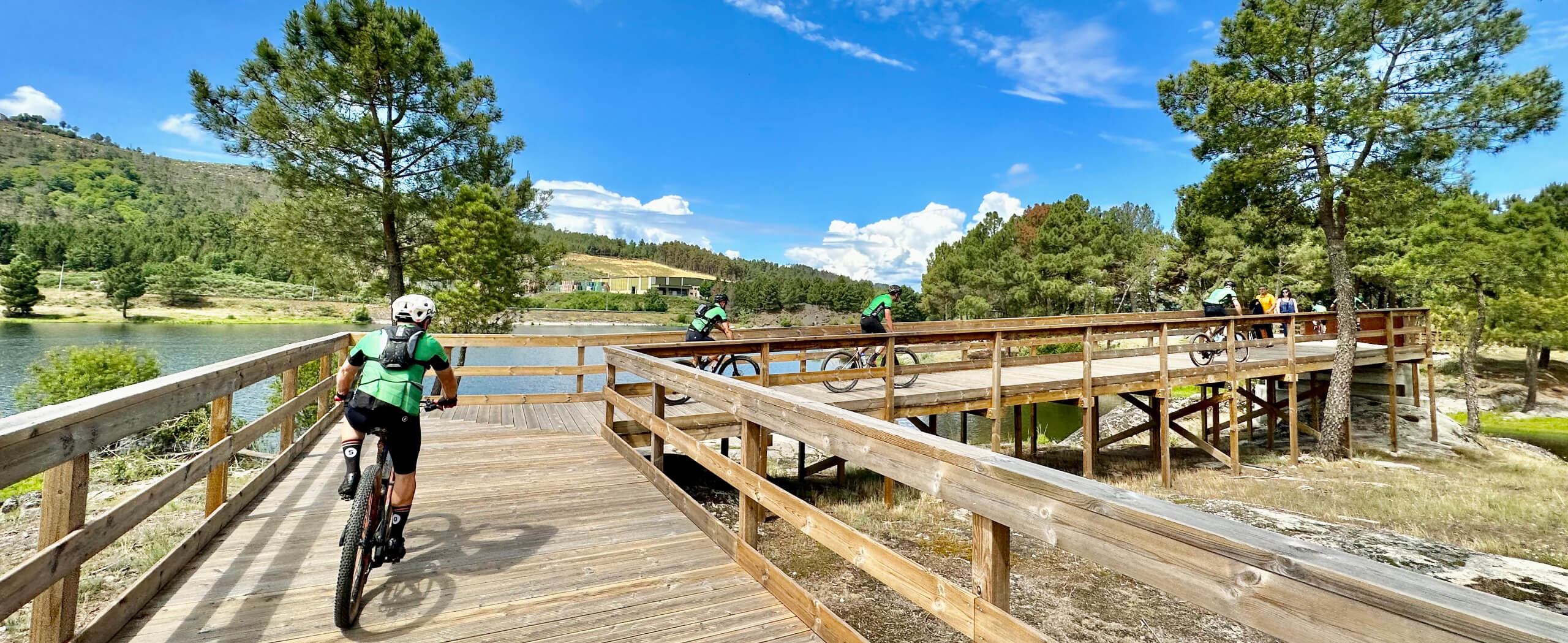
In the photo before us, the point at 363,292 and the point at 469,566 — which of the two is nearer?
the point at 469,566

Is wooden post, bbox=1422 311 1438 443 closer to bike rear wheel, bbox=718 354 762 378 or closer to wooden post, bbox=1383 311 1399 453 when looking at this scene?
wooden post, bbox=1383 311 1399 453

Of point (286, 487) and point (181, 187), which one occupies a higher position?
point (181, 187)

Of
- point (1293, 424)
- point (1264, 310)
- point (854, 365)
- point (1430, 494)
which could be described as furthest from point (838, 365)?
point (1264, 310)

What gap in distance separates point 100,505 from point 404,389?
917 centimetres

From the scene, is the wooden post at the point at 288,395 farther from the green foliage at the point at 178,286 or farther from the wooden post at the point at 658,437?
the green foliage at the point at 178,286

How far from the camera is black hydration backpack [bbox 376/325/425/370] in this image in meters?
3.47

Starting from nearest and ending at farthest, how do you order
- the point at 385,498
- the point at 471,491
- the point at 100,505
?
the point at 385,498 < the point at 471,491 < the point at 100,505

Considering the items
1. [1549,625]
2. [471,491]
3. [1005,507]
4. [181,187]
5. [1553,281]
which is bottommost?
[471,491]

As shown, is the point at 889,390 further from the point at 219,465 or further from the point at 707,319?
the point at 219,465

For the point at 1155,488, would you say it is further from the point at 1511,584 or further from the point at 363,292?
the point at 363,292

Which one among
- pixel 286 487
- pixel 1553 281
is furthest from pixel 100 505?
pixel 1553 281

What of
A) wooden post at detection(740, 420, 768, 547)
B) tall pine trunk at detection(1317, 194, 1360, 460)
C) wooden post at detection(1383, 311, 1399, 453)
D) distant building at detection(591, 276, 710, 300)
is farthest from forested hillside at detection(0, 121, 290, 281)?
distant building at detection(591, 276, 710, 300)

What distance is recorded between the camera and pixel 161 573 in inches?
126

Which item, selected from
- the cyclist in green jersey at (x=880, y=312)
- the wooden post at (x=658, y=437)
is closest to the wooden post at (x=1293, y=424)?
the cyclist in green jersey at (x=880, y=312)
